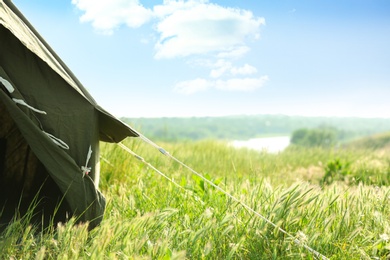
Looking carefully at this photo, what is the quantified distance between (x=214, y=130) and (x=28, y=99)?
75325mm

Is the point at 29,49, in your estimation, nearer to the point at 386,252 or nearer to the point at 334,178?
the point at 386,252

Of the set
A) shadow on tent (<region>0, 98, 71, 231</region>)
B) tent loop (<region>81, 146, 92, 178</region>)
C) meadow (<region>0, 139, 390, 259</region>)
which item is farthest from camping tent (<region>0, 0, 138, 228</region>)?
shadow on tent (<region>0, 98, 71, 231</region>)

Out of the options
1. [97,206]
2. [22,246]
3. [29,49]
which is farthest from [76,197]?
[29,49]

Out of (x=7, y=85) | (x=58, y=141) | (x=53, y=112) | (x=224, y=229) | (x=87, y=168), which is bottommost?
(x=224, y=229)

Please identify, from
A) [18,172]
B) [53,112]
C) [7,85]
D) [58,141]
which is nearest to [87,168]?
[58,141]

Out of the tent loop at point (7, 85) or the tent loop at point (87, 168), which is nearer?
the tent loop at point (7, 85)

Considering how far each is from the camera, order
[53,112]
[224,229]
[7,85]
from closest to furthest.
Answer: [7,85] < [53,112] < [224,229]

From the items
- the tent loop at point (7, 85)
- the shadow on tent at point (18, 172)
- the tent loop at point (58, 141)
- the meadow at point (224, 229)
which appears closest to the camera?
the meadow at point (224, 229)

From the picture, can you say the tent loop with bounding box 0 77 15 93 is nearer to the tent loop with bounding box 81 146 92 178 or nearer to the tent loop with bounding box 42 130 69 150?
the tent loop with bounding box 42 130 69 150

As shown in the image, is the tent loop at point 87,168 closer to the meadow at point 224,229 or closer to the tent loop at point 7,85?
the meadow at point 224,229

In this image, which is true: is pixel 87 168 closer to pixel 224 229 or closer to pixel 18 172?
pixel 224 229

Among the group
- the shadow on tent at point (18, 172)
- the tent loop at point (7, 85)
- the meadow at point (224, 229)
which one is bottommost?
the meadow at point (224, 229)

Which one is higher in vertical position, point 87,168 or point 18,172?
point 87,168

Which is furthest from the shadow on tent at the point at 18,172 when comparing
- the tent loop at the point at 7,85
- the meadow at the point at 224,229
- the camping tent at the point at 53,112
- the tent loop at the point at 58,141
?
the tent loop at the point at 7,85
